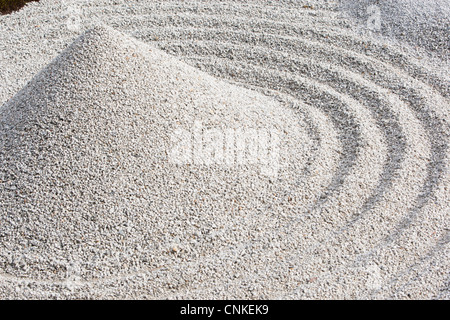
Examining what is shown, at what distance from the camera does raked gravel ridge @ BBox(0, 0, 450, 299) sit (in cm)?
317

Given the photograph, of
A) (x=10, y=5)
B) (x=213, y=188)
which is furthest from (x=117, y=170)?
(x=10, y=5)

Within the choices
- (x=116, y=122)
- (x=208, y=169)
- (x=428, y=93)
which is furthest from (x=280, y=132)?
(x=428, y=93)

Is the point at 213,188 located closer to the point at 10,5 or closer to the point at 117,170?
the point at 117,170

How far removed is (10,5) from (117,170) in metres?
4.83

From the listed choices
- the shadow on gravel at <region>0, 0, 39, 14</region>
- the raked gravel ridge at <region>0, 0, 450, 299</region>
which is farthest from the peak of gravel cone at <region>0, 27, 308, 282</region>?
the shadow on gravel at <region>0, 0, 39, 14</region>

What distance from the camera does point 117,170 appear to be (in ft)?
11.7

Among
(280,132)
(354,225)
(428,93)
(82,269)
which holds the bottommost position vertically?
(82,269)

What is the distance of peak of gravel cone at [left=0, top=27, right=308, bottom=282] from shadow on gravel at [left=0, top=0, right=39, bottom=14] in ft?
10.8

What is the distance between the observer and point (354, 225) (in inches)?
138

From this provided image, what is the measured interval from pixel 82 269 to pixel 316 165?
7.47ft

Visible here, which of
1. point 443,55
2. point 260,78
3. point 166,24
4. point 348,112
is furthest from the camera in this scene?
point 166,24

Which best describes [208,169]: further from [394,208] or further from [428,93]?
[428,93]

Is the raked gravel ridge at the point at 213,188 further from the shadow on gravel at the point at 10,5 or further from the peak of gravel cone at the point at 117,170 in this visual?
the shadow on gravel at the point at 10,5

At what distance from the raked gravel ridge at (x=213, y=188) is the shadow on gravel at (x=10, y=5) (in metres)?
2.24
